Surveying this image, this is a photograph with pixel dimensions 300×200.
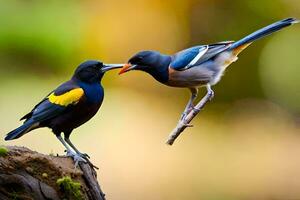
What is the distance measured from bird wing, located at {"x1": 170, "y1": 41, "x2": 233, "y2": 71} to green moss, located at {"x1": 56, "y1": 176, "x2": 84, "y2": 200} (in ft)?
2.97

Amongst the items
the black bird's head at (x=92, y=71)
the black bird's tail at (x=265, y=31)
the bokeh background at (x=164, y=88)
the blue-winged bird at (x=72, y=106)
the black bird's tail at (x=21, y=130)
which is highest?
the black bird's tail at (x=265, y=31)

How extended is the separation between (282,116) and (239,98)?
0.93 metres

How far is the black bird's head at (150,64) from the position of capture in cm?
415

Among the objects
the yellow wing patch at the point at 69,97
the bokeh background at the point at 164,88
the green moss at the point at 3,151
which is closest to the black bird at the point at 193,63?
the yellow wing patch at the point at 69,97

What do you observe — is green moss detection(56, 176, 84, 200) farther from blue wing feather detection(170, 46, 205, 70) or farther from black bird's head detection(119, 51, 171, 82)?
blue wing feather detection(170, 46, 205, 70)

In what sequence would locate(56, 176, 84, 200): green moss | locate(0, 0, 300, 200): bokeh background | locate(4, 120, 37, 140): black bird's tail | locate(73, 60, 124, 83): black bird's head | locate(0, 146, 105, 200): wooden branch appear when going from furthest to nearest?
locate(0, 0, 300, 200): bokeh background
locate(73, 60, 124, 83): black bird's head
locate(4, 120, 37, 140): black bird's tail
locate(56, 176, 84, 200): green moss
locate(0, 146, 105, 200): wooden branch

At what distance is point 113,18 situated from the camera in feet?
45.5

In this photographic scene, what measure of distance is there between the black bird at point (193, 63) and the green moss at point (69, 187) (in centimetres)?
67

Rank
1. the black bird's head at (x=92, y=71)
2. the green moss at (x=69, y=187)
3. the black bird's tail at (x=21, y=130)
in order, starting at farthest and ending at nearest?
1. the black bird's head at (x=92, y=71)
2. the black bird's tail at (x=21, y=130)
3. the green moss at (x=69, y=187)

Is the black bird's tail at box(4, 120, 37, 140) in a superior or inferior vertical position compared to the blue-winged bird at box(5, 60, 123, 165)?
inferior

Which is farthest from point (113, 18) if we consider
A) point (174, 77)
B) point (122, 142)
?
point (174, 77)

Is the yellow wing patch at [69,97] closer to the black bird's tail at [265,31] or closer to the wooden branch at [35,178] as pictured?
the wooden branch at [35,178]

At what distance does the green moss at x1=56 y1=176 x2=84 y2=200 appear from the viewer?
156 inches

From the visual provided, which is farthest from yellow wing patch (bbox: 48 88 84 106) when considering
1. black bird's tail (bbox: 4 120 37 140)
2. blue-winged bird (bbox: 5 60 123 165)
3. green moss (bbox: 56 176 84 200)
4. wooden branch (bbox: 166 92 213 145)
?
wooden branch (bbox: 166 92 213 145)
